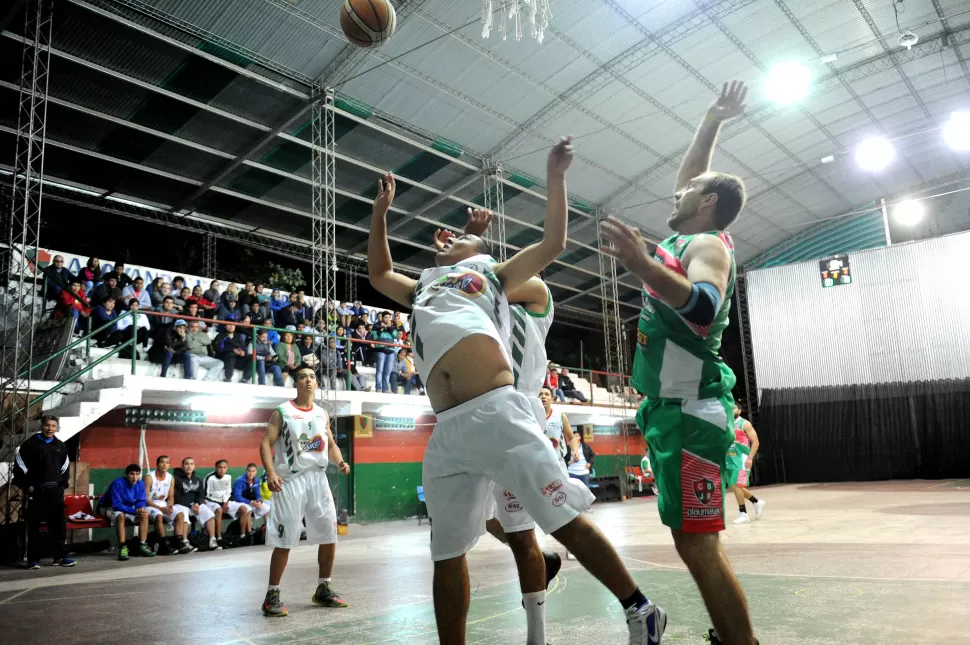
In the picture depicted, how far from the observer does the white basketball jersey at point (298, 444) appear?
5.77 meters

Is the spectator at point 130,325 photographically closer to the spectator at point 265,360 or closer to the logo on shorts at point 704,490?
the spectator at point 265,360

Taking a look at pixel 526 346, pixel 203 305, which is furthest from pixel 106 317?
pixel 526 346

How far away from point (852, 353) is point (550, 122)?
584 inches

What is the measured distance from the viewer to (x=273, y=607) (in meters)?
5.04

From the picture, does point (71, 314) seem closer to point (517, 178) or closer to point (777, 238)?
point (517, 178)

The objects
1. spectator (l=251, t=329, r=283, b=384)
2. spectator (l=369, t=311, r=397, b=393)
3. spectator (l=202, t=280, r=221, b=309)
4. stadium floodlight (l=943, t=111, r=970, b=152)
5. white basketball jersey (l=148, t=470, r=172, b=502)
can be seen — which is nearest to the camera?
white basketball jersey (l=148, t=470, r=172, b=502)

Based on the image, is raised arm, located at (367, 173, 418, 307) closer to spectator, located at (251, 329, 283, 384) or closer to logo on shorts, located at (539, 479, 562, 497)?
logo on shorts, located at (539, 479, 562, 497)

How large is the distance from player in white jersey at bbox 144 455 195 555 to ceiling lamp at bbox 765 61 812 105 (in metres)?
16.9

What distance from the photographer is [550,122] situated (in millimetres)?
18797

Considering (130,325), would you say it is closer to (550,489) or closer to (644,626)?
(550,489)

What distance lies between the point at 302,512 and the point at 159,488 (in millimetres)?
7443

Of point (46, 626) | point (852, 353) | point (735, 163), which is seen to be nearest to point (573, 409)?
point (735, 163)

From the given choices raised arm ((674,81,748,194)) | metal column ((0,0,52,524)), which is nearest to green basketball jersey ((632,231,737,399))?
raised arm ((674,81,748,194))

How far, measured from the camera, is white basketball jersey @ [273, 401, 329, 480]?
5.77 m
